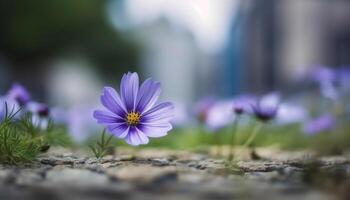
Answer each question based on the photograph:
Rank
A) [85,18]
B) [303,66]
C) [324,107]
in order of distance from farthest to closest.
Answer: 1. [85,18]
2. [303,66]
3. [324,107]

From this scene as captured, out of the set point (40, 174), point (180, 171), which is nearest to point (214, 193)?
point (180, 171)

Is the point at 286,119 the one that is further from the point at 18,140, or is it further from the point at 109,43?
the point at 109,43

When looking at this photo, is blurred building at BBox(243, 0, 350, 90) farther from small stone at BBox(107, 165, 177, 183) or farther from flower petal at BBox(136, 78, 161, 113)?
small stone at BBox(107, 165, 177, 183)

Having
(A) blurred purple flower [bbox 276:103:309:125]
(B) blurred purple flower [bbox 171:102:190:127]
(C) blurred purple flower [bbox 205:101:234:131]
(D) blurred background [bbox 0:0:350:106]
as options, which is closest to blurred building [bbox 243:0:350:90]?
(D) blurred background [bbox 0:0:350:106]

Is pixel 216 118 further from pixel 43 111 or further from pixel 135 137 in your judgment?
pixel 135 137

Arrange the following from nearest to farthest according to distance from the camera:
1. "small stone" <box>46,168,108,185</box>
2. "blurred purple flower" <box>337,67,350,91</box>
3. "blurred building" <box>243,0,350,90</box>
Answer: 1. "small stone" <box>46,168,108,185</box>
2. "blurred purple flower" <box>337,67,350,91</box>
3. "blurred building" <box>243,0,350,90</box>

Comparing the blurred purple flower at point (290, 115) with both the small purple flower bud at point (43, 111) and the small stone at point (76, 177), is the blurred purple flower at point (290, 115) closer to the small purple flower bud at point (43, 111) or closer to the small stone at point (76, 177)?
the small purple flower bud at point (43, 111)

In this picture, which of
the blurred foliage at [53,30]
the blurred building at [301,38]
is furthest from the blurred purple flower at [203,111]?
the blurred foliage at [53,30]
